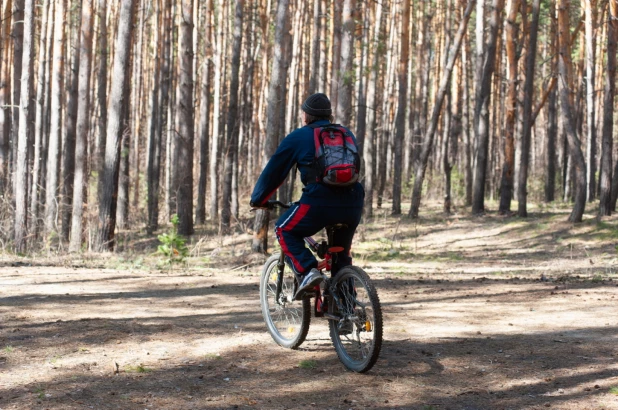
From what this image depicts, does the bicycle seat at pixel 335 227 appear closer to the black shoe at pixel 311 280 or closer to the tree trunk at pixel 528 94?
the black shoe at pixel 311 280

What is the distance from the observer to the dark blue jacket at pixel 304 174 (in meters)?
5.07

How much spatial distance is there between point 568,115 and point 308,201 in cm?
1560

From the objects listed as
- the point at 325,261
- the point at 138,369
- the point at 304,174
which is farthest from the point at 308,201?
the point at 138,369

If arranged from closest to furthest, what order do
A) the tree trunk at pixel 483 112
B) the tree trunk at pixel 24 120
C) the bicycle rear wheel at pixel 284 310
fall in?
the bicycle rear wheel at pixel 284 310, the tree trunk at pixel 24 120, the tree trunk at pixel 483 112

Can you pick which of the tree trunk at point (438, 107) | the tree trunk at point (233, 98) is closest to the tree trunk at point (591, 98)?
the tree trunk at point (438, 107)

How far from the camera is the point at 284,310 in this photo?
19.6ft

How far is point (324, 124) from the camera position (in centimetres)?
532

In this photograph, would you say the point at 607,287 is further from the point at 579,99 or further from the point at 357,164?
the point at 579,99

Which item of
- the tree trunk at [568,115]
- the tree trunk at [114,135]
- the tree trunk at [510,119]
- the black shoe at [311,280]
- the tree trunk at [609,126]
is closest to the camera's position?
the black shoe at [311,280]

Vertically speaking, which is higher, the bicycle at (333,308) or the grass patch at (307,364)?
the bicycle at (333,308)

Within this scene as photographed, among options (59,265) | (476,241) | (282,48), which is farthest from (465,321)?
(476,241)

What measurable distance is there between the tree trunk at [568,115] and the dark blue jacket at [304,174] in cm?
1499

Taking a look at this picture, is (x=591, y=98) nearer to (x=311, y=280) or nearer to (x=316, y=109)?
(x=316, y=109)

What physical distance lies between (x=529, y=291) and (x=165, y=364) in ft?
17.2
